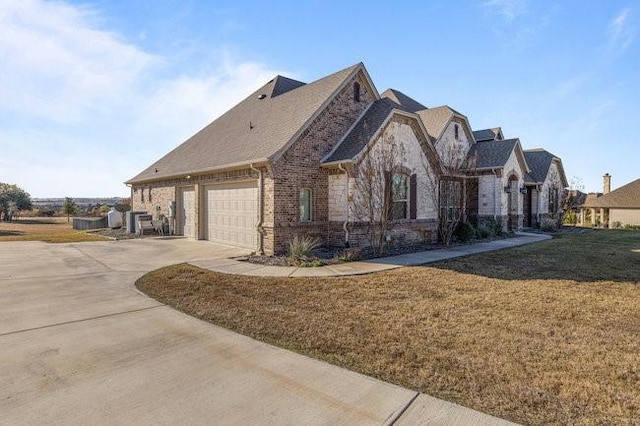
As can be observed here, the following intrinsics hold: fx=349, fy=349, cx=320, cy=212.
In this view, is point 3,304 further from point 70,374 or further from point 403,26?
point 403,26

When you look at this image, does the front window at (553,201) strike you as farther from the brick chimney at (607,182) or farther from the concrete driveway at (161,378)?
the concrete driveway at (161,378)

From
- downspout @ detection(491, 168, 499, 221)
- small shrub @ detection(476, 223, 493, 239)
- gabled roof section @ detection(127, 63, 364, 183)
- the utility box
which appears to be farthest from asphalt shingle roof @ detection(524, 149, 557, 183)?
the utility box

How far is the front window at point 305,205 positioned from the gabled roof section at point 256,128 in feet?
6.17

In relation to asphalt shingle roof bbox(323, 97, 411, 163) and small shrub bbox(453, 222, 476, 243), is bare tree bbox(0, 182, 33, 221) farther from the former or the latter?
small shrub bbox(453, 222, 476, 243)

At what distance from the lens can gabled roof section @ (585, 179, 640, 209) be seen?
3067 cm

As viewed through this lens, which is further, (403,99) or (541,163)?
(541,163)

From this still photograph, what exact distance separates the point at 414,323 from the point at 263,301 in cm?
286

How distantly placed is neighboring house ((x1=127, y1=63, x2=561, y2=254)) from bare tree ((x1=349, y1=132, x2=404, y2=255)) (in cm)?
6

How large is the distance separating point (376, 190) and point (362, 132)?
2.41m

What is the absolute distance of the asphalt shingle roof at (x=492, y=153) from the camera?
21281mm

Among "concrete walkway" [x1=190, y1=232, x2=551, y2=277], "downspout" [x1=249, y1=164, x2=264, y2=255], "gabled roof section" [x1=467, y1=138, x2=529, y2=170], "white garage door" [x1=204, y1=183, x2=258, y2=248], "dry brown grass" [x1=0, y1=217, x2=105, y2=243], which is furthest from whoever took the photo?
"gabled roof section" [x1=467, y1=138, x2=529, y2=170]

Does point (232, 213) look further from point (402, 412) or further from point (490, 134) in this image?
point (490, 134)

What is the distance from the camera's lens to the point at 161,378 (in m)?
3.81

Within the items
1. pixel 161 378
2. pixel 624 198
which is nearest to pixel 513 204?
pixel 624 198
